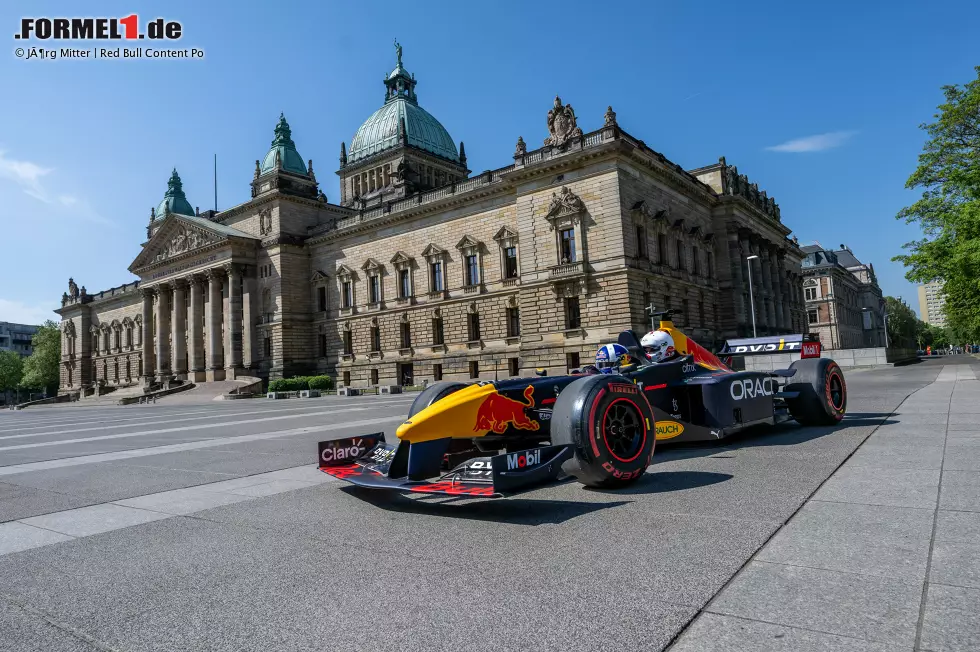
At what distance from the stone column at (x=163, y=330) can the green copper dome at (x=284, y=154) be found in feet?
52.8

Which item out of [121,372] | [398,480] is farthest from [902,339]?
[398,480]

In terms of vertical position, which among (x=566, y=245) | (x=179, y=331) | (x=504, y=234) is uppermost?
(x=504, y=234)

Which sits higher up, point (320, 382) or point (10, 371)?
point (10, 371)

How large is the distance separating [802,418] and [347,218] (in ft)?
147

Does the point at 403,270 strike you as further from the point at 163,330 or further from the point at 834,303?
the point at 834,303

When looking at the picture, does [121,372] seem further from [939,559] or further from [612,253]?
[939,559]

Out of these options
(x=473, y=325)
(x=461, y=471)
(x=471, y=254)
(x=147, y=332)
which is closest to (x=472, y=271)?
(x=471, y=254)

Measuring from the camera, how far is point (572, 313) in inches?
1436

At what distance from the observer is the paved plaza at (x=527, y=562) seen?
275 centimetres

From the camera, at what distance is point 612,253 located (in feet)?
113

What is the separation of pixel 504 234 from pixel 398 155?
77.4 feet

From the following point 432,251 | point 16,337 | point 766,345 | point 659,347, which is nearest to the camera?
point 659,347

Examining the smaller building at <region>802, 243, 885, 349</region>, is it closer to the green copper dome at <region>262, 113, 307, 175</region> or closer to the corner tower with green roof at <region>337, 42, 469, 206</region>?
the corner tower with green roof at <region>337, 42, 469, 206</region>

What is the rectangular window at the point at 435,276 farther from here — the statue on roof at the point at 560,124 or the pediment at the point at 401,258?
the statue on roof at the point at 560,124
